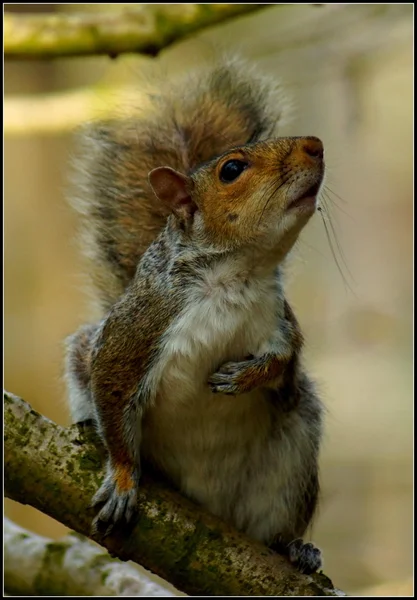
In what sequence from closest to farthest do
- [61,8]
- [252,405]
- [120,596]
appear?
[252,405] → [120,596] → [61,8]

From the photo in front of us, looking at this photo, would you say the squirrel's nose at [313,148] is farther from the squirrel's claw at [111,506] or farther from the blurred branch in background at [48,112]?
the blurred branch in background at [48,112]

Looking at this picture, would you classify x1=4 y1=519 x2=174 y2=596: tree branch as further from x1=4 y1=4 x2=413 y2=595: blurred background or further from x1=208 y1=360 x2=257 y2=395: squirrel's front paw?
x1=4 y1=4 x2=413 y2=595: blurred background

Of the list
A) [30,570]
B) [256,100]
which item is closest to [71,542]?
[30,570]

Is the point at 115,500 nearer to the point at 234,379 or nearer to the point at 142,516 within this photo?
the point at 142,516

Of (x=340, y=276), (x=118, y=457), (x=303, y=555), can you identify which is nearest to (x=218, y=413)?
(x=118, y=457)

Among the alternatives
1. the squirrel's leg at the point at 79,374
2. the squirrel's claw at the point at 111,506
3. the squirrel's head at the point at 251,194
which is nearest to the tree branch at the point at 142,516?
the squirrel's claw at the point at 111,506

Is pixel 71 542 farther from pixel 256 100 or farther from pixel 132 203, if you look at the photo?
pixel 256 100

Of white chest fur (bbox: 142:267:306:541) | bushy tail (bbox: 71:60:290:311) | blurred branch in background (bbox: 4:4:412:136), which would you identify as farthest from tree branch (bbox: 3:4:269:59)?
white chest fur (bbox: 142:267:306:541)
